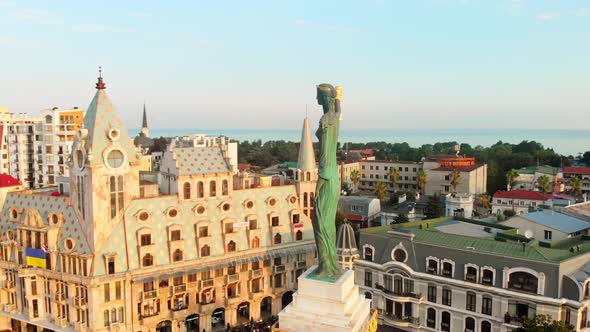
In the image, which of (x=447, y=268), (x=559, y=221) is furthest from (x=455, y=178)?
(x=447, y=268)

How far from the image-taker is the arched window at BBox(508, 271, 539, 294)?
118 ft

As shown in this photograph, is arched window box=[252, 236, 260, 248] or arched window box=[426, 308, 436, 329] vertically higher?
arched window box=[252, 236, 260, 248]

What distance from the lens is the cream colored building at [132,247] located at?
40094 millimetres

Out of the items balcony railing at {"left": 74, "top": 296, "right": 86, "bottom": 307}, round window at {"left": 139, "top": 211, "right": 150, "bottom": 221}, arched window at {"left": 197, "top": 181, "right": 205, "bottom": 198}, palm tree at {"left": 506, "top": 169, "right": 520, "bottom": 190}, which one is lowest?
balcony railing at {"left": 74, "top": 296, "right": 86, "bottom": 307}

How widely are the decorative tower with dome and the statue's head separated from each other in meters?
16.6

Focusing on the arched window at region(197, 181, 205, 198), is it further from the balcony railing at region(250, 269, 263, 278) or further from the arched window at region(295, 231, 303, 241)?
the arched window at region(295, 231, 303, 241)

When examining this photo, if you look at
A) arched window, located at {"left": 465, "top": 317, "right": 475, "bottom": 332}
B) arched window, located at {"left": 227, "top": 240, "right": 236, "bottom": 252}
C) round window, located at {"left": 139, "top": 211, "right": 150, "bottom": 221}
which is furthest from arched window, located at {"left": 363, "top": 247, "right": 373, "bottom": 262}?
round window, located at {"left": 139, "top": 211, "right": 150, "bottom": 221}

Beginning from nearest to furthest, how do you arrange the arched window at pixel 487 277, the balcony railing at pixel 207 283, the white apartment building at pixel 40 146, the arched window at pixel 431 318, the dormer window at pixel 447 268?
the arched window at pixel 487 277 < the dormer window at pixel 447 268 < the arched window at pixel 431 318 < the balcony railing at pixel 207 283 < the white apartment building at pixel 40 146

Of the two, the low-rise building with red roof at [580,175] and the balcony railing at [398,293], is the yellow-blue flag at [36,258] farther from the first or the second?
the low-rise building with red roof at [580,175]

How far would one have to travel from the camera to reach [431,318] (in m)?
40.5

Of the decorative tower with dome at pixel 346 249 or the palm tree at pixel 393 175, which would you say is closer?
the decorative tower with dome at pixel 346 249

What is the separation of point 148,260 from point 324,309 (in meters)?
19.4

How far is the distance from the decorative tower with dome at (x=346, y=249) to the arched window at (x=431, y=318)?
710 cm

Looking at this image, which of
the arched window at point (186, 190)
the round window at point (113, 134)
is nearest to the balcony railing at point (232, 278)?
the arched window at point (186, 190)
